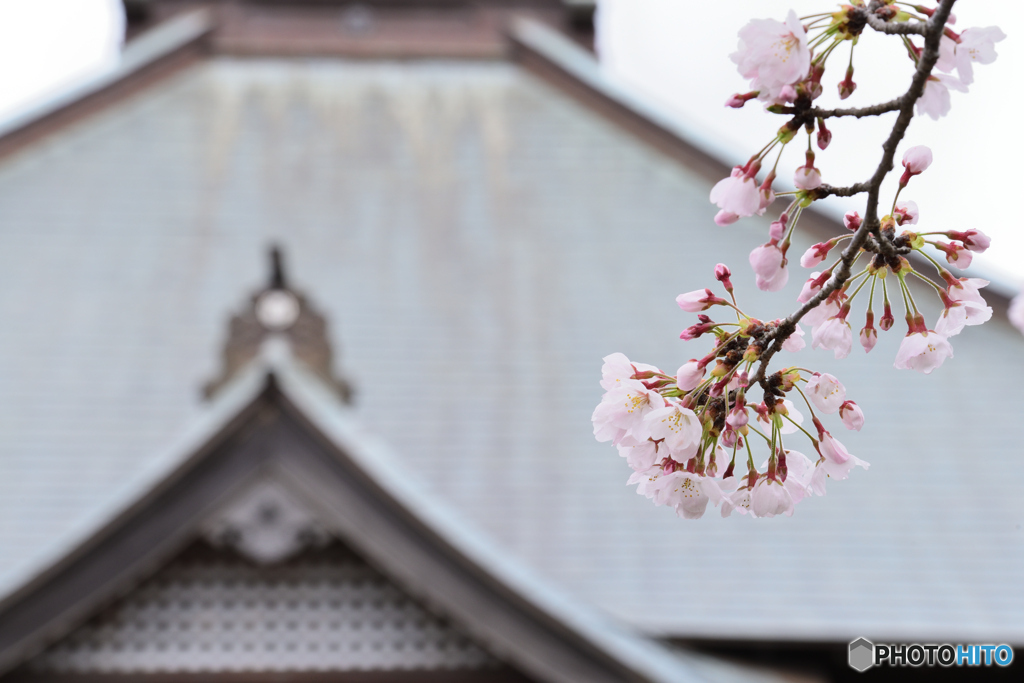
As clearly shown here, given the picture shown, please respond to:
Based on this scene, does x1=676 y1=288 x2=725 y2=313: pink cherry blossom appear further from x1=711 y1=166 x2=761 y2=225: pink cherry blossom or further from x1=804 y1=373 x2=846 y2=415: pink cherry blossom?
x1=804 y1=373 x2=846 y2=415: pink cherry blossom

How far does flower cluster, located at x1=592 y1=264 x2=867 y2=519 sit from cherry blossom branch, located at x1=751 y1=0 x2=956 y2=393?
0.07 feet

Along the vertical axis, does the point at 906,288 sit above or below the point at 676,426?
above

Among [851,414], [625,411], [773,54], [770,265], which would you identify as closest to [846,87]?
[773,54]

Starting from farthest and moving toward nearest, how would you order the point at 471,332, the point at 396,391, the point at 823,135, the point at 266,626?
1. the point at 471,332
2. the point at 396,391
3. the point at 266,626
4. the point at 823,135

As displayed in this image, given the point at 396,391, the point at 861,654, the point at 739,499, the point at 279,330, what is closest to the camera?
the point at 739,499

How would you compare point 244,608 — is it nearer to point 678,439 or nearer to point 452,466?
point 452,466

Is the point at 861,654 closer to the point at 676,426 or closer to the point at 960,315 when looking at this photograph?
the point at 960,315

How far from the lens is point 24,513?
19.3ft

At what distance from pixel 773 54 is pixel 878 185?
27 cm

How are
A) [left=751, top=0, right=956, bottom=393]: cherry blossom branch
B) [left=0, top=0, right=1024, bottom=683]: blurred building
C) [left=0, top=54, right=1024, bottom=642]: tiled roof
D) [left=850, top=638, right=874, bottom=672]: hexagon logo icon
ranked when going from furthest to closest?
[left=0, top=54, right=1024, bottom=642]: tiled roof < [left=850, top=638, right=874, bottom=672]: hexagon logo icon < [left=0, top=0, right=1024, bottom=683]: blurred building < [left=751, top=0, right=956, bottom=393]: cherry blossom branch

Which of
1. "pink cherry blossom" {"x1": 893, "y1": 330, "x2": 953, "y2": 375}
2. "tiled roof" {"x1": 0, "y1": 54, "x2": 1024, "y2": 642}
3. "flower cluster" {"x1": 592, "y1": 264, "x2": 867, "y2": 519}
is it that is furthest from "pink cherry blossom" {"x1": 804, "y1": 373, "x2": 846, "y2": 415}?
"tiled roof" {"x1": 0, "y1": 54, "x2": 1024, "y2": 642}

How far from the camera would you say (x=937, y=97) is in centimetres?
182

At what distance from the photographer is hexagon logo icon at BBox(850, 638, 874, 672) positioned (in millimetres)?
4898

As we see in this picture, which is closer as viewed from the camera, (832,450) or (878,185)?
(878,185)
